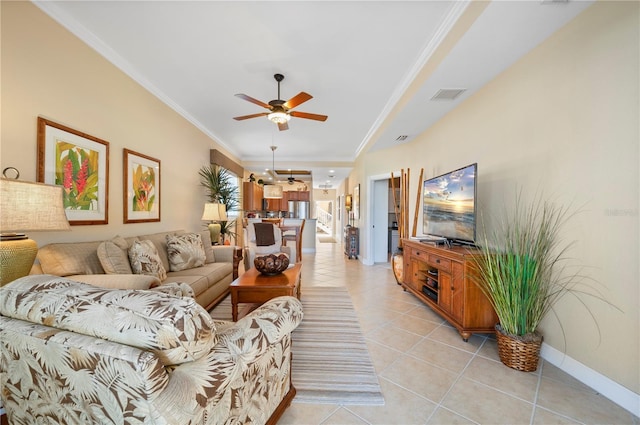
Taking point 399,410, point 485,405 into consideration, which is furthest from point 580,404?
point 399,410

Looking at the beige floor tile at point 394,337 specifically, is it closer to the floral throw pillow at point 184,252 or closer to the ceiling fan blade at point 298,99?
the floral throw pillow at point 184,252

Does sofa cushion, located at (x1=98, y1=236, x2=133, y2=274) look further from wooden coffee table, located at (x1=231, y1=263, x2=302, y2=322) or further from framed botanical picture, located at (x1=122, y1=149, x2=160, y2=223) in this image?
wooden coffee table, located at (x1=231, y1=263, x2=302, y2=322)

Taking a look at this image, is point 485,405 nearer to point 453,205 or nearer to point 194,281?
point 453,205

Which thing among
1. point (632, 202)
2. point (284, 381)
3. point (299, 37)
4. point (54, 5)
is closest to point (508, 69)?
point (632, 202)

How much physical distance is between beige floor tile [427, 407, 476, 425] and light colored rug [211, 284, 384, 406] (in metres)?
0.31

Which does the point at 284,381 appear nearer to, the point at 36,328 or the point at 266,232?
the point at 36,328

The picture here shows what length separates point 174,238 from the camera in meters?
3.22

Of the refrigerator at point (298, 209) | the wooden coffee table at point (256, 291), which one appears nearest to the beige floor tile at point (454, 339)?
the wooden coffee table at point (256, 291)

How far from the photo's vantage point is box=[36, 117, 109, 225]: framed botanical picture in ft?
6.82

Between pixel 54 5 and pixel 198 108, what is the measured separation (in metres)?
1.95

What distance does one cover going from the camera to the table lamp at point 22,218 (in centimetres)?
136

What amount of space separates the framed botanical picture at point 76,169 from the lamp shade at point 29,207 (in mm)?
785

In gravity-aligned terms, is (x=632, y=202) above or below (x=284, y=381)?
above

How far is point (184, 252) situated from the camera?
3168mm
